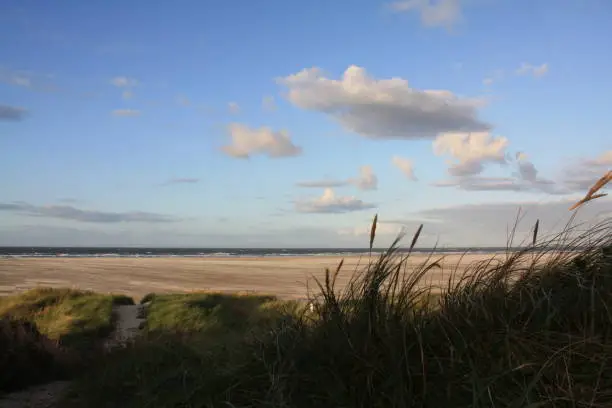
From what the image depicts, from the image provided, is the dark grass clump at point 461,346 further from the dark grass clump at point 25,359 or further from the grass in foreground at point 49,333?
the grass in foreground at point 49,333

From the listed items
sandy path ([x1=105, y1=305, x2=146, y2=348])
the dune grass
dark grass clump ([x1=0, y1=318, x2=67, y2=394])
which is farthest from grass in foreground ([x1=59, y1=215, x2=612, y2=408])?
sandy path ([x1=105, y1=305, x2=146, y2=348])

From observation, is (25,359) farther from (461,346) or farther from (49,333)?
(461,346)

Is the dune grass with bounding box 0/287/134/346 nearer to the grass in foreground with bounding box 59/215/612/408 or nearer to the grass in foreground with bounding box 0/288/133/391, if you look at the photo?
the grass in foreground with bounding box 0/288/133/391

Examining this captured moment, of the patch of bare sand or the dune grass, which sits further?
the dune grass

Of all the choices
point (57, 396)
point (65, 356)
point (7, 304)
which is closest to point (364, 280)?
point (57, 396)

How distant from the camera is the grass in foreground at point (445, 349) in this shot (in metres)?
3.41

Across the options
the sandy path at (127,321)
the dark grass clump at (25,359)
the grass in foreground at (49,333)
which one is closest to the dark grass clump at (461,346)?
the dark grass clump at (25,359)

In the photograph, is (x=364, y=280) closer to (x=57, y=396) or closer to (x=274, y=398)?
(x=274, y=398)

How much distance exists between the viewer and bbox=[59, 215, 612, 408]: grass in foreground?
11.2 feet

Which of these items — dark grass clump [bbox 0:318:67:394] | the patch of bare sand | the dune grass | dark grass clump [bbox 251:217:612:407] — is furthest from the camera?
the dune grass

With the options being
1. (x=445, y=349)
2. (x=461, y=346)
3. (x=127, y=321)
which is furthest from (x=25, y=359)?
(x=127, y=321)

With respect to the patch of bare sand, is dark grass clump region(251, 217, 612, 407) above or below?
above

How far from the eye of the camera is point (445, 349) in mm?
3693

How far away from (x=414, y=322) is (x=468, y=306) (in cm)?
36
